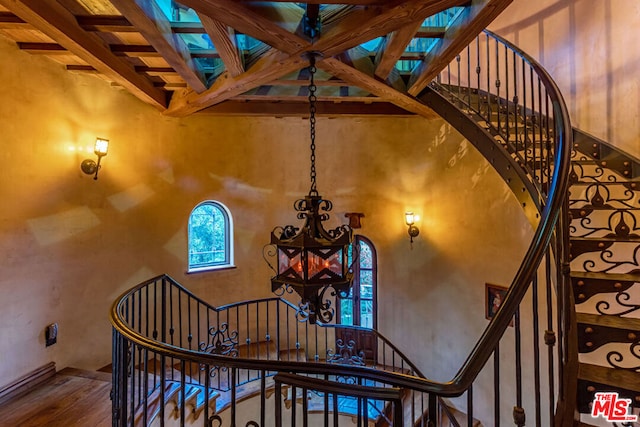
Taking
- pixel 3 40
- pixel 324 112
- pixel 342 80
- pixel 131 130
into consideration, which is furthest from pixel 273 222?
pixel 3 40

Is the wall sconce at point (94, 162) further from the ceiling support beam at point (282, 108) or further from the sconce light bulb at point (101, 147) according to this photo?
the ceiling support beam at point (282, 108)

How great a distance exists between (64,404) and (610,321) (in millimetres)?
3633

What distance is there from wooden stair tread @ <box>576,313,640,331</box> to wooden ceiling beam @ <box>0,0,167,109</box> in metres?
3.55

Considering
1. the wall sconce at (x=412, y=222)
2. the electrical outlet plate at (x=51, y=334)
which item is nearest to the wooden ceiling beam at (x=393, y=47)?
the wall sconce at (x=412, y=222)

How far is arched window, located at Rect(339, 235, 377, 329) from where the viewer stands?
5090 millimetres

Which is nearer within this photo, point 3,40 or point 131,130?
point 3,40

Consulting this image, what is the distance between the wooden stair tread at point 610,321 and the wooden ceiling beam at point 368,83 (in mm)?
2252

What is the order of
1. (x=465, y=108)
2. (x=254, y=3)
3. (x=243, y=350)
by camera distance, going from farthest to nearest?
(x=243, y=350)
(x=465, y=108)
(x=254, y=3)

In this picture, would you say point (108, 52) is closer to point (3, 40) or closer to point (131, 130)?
point (3, 40)

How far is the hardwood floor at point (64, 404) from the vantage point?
233cm

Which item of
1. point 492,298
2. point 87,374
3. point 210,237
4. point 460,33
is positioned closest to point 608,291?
point 460,33

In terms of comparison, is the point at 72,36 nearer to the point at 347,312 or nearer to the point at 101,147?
the point at 101,147

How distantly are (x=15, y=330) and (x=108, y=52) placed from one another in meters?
2.42

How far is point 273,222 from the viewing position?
495 centimetres
